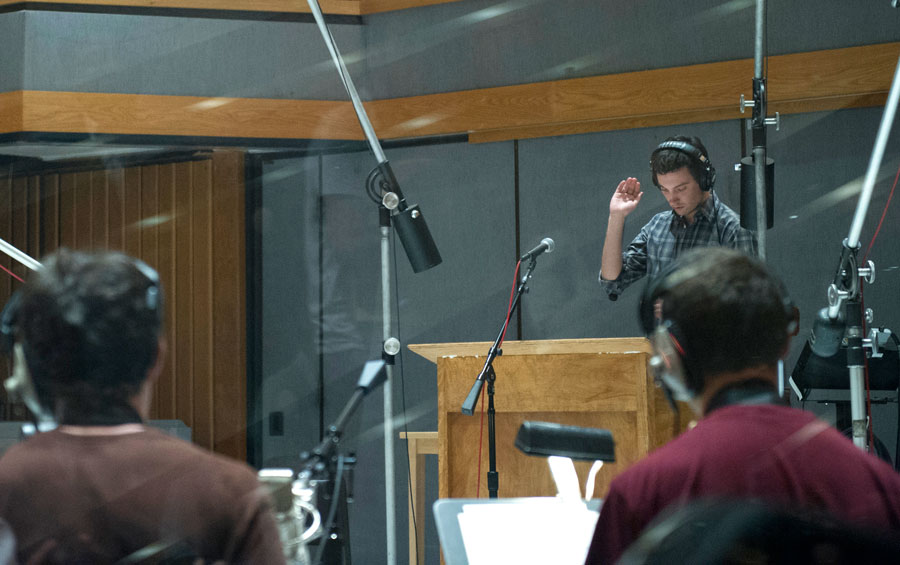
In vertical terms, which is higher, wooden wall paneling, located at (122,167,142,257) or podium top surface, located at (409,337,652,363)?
wooden wall paneling, located at (122,167,142,257)

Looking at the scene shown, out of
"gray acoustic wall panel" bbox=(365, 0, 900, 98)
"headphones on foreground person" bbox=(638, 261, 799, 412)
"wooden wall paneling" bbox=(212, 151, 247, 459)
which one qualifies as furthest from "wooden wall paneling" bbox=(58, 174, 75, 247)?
"headphones on foreground person" bbox=(638, 261, 799, 412)

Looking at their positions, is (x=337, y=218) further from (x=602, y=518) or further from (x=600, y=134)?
(x=602, y=518)

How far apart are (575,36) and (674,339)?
3454 mm

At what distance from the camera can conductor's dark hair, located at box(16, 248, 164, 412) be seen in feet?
3.22

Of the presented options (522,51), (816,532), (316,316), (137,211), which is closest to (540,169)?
(522,51)

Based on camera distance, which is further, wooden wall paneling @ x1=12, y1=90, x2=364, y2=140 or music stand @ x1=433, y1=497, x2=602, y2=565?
wooden wall paneling @ x1=12, y1=90, x2=364, y2=140

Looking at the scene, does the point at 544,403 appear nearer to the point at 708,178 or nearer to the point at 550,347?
the point at 550,347

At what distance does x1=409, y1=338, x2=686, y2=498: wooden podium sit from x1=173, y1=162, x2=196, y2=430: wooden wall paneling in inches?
79.9

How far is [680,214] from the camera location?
118 inches

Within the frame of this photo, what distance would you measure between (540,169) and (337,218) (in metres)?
1.04

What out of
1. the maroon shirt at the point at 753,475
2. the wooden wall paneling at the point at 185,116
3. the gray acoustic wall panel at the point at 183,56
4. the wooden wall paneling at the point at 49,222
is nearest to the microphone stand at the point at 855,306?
the maroon shirt at the point at 753,475

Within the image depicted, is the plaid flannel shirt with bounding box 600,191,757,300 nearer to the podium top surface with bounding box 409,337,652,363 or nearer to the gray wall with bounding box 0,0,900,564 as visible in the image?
the podium top surface with bounding box 409,337,652,363

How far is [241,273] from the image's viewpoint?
14.8 feet

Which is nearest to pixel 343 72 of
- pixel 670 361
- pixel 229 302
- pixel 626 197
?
pixel 626 197
